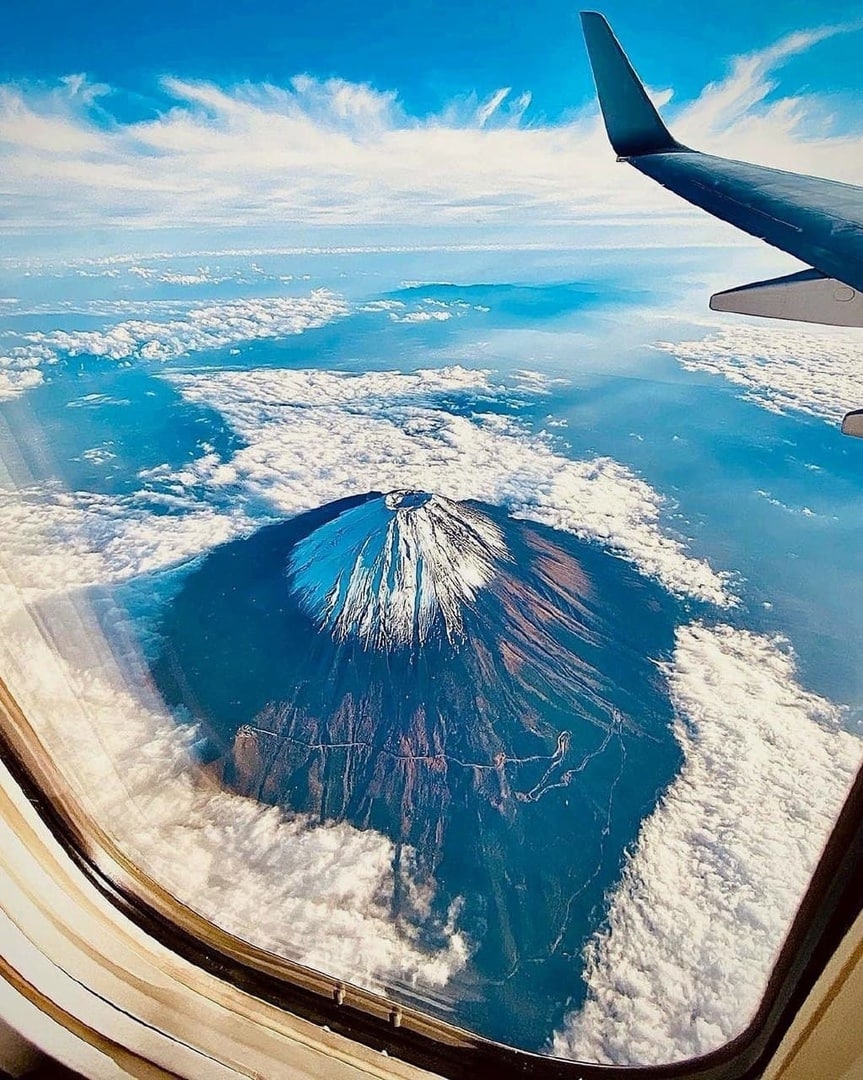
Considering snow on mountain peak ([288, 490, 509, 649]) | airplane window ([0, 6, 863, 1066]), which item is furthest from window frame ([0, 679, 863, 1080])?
snow on mountain peak ([288, 490, 509, 649])

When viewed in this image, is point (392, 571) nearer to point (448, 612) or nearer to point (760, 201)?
point (448, 612)

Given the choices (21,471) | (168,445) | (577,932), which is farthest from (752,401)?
(21,471)

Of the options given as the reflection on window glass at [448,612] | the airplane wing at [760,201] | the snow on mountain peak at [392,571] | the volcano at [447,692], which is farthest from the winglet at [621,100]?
the snow on mountain peak at [392,571]

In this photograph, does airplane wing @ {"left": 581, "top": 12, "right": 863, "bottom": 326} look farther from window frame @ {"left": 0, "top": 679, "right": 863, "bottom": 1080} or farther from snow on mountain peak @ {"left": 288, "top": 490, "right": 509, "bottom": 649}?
snow on mountain peak @ {"left": 288, "top": 490, "right": 509, "bottom": 649}

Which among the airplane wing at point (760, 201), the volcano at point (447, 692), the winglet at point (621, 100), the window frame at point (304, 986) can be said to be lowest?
the volcano at point (447, 692)

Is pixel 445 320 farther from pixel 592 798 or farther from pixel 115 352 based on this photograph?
pixel 592 798

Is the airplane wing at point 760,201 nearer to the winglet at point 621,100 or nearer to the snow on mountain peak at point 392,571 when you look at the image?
the winglet at point 621,100
